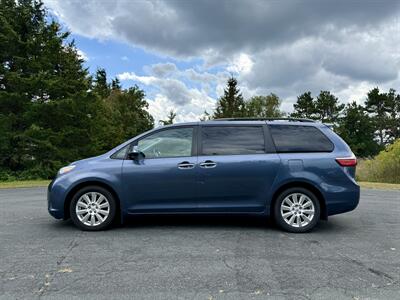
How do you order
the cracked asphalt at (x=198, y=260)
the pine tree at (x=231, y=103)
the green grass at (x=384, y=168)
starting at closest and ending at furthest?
1. the cracked asphalt at (x=198, y=260)
2. the green grass at (x=384, y=168)
3. the pine tree at (x=231, y=103)

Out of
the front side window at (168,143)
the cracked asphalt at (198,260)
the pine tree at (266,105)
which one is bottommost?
the cracked asphalt at (198,260)

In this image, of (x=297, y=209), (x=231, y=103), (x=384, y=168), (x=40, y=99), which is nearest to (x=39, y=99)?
(x=40, y=99)

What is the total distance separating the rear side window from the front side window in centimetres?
144

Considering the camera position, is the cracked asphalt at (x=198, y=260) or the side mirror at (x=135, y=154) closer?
the cracked asphalt at (x=198, y=260)

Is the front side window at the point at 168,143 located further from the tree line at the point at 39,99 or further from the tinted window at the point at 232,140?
the tree line at the point at 39,99

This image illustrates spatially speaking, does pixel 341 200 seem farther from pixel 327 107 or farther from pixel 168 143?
pixel 327 107

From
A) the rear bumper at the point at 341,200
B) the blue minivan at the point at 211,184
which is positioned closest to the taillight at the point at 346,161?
the blue minivan at the point at 211,184

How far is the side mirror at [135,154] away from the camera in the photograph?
6354mm

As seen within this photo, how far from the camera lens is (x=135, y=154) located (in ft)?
20.9

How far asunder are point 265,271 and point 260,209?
1.95m

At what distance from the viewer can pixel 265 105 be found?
83.8 metres

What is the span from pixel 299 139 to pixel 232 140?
1123 millimetres

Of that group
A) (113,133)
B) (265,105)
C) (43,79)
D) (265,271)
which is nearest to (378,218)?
(265,271)

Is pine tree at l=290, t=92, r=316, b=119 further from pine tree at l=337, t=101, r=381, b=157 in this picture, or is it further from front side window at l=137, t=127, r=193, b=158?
front side window at l=137, t=127, r=193, b=158
